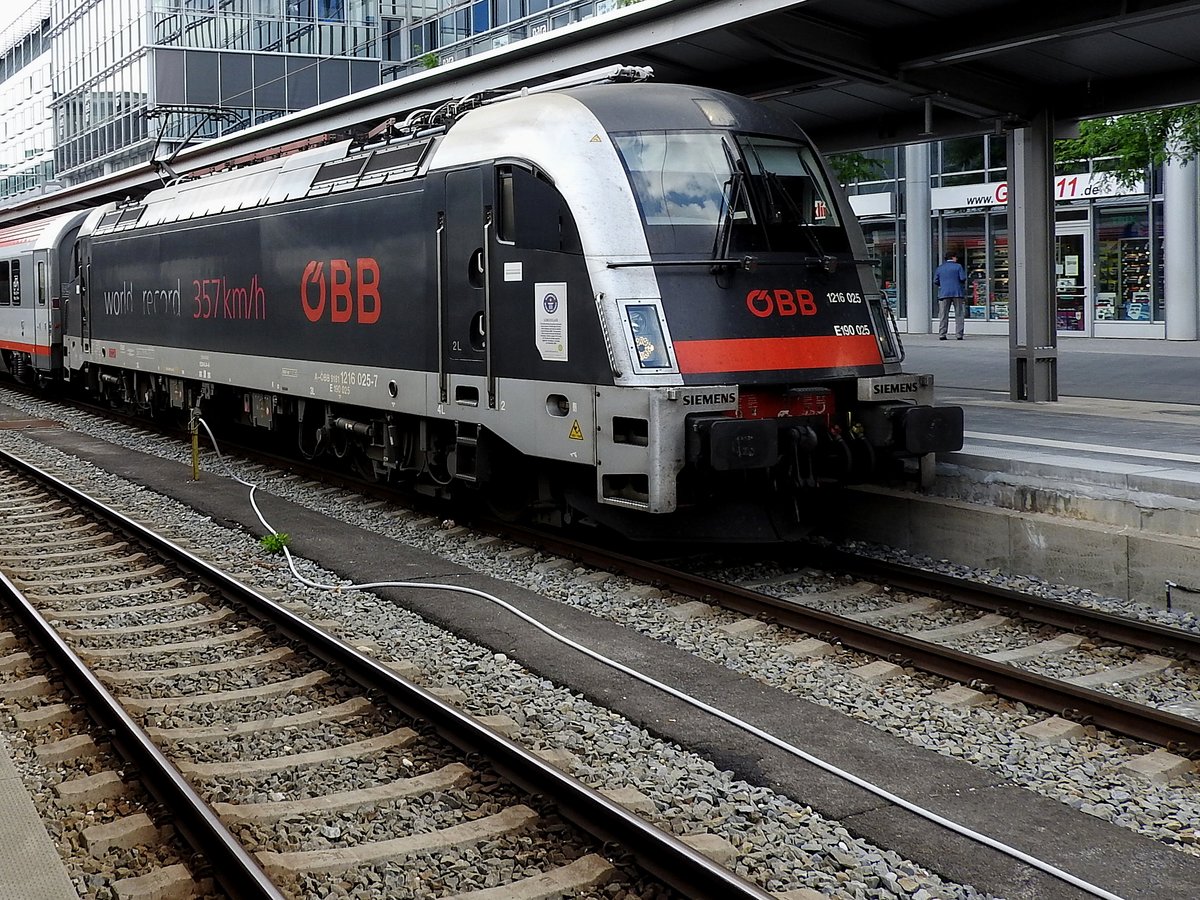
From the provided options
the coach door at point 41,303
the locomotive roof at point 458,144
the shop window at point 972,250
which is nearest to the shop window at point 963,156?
the shop window at point 972,250

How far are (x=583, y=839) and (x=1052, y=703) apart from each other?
2610 millimetres

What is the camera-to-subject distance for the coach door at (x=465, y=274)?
9953mm

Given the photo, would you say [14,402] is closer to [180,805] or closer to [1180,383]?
[1180,383]

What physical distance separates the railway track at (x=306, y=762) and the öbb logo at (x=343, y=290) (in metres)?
3.30

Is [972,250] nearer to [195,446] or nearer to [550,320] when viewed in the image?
[195,446]

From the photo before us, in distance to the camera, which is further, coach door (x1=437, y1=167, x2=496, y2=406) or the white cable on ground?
coach door (x1=437, y1=167, x2=496, y2=406)

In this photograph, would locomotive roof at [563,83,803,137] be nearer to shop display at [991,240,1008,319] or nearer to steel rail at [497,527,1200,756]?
steel rail at [497,527,1200,756]

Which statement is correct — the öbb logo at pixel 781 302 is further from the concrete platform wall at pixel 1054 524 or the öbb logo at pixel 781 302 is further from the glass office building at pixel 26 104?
the glass office building at pixel 26 104

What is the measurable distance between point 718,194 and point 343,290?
428 cm

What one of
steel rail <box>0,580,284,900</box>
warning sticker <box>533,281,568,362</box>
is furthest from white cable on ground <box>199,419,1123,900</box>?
steel rail <box>0,580,284,900</box>

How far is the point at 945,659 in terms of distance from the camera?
701cm

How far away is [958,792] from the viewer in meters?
5.46

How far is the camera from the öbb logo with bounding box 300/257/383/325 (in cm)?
1165

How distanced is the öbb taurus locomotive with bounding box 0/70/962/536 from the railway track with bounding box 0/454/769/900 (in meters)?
2.37
